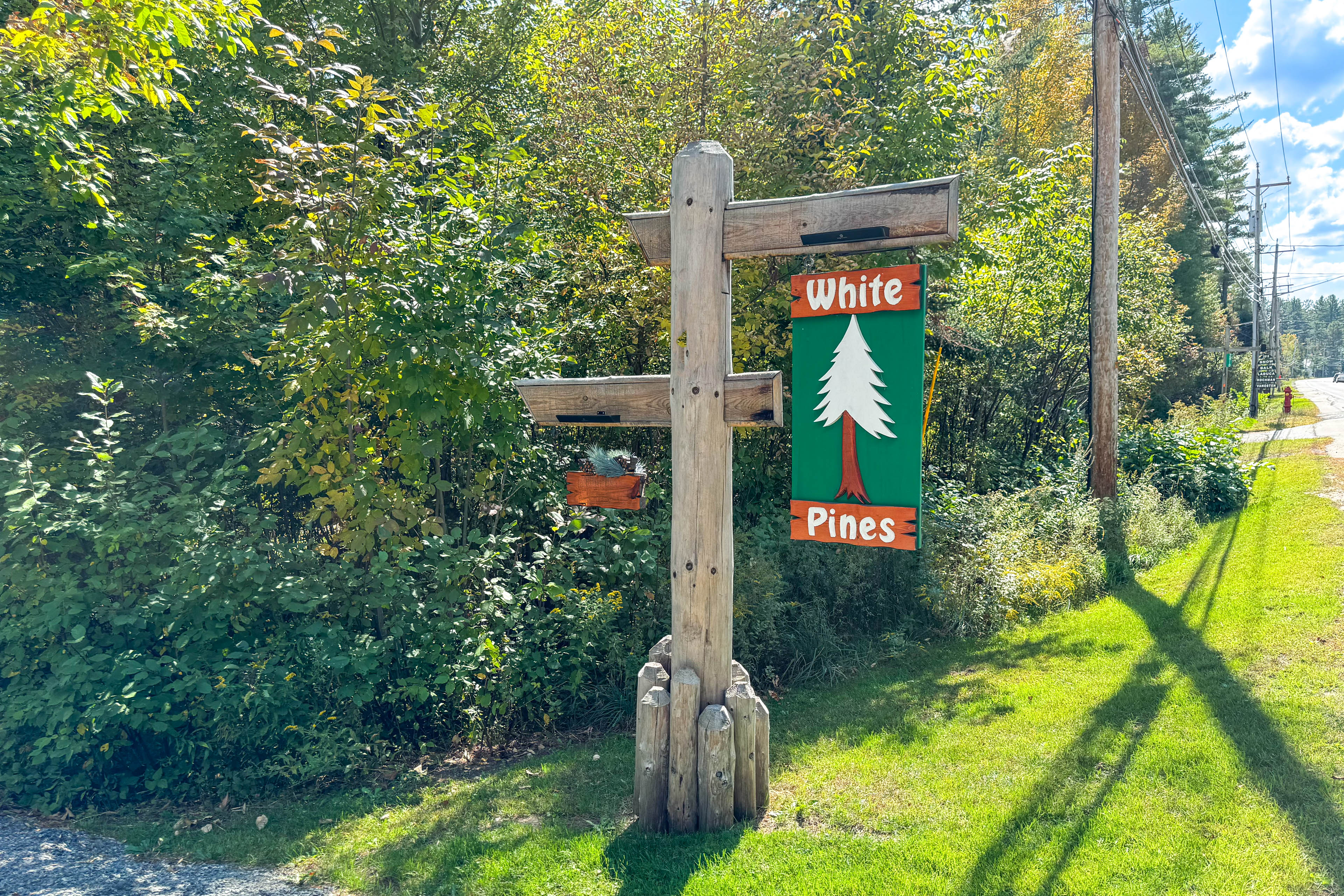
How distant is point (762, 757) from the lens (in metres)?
4.09

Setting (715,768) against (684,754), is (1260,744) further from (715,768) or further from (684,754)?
(684,754)

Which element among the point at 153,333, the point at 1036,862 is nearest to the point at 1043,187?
the point at 1036,862

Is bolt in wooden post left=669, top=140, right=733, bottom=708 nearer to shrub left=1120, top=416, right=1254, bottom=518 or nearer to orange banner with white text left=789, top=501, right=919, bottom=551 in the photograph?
orange banner with white text left=789, top=501, right=919, bottom=551

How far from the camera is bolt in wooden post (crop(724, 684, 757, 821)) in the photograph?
3.96 m

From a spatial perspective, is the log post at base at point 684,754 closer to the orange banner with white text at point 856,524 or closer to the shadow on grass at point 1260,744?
the orange banner with white text at point 856,524

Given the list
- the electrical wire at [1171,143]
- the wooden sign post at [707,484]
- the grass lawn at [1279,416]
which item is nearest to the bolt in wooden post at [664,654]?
the wooden sign post at [707,484]

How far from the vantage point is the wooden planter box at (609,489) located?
14.8 ft

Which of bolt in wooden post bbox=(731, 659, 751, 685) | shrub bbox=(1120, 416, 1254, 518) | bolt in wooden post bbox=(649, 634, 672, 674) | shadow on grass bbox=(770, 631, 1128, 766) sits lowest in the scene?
shadow on grass bbox=(770, 631, 1128, 766)

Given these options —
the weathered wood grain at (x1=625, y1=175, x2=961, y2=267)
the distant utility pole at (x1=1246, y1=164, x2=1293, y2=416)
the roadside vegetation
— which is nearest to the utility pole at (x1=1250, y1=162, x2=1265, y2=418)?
the distant utility pole at (x1=1246, y1=164, x2=1293, y2=416)

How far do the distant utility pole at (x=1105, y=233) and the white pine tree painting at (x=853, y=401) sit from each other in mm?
7819

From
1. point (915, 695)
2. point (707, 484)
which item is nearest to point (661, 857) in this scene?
point (707, 484)

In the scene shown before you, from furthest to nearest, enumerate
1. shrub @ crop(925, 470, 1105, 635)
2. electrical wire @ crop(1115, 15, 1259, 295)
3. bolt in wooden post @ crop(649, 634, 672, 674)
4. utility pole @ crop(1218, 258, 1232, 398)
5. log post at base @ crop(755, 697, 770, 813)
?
1. utility pole @ crop(1218, 258, 1232, 398)
2. electrical wire @ crop(1115, 15, 1259, 295)
3. shrub @ crop(925, 470, 1105, 635)
4. bolt in wooden post @ crop(649, 634, 672, 674)
5. log post at base @ crop(755, 697, 770, 813)

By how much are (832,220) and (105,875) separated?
4576 millimetres

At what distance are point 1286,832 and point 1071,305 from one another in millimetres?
10827
